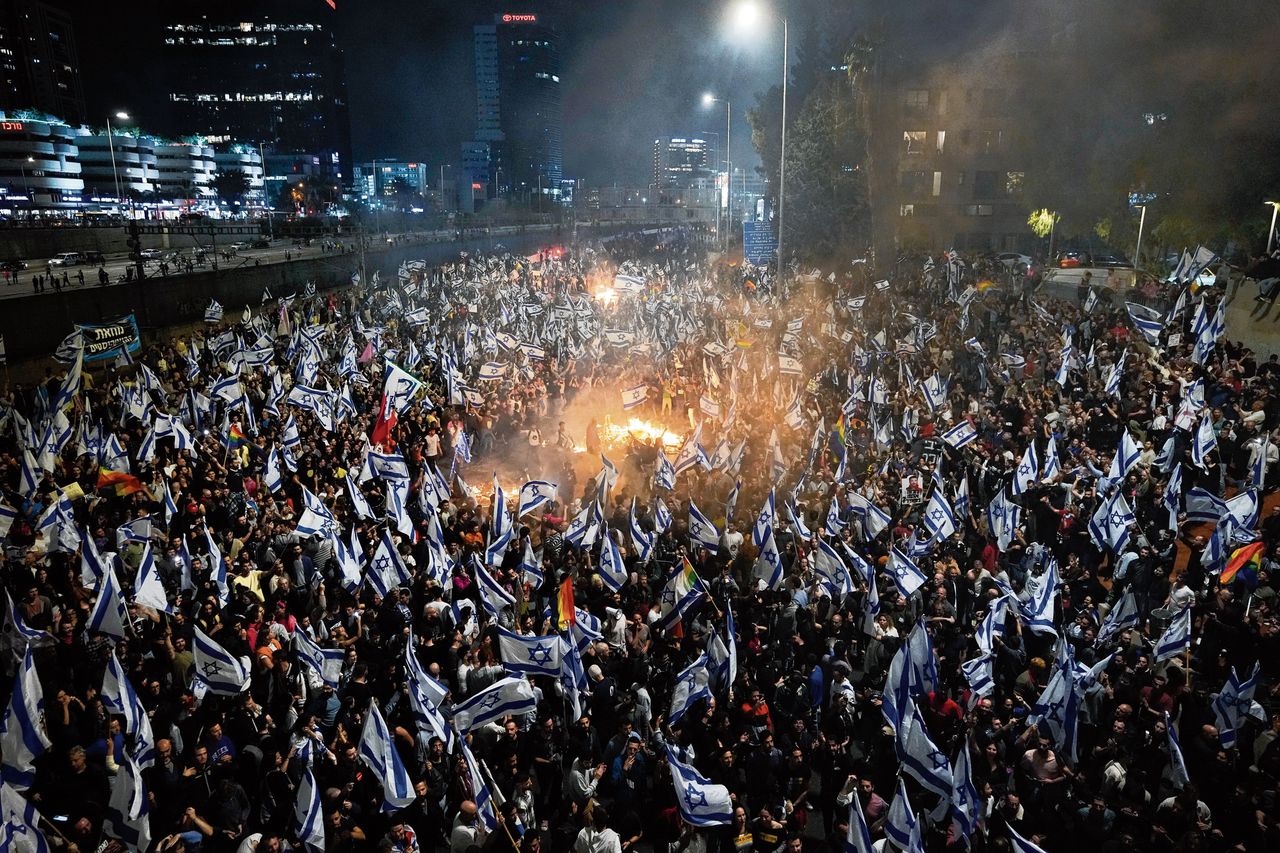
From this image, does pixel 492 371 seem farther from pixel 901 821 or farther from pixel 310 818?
pixel 901 821

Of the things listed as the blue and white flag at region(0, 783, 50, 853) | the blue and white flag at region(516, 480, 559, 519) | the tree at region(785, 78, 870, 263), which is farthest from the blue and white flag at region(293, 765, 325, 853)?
the tree at region(785, 78, 870, 263)

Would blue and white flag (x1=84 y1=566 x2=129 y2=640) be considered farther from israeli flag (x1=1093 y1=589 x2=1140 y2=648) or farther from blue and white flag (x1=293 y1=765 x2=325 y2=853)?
israeli flag (x1=1093 y1=589 x2=1140 y2=648)

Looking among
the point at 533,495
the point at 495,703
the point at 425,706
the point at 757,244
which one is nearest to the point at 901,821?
the point at 495,703

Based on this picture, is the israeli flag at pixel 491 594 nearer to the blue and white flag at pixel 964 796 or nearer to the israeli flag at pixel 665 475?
the israeli flag at pixel 665 475

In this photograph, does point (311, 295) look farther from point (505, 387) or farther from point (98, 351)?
point (505, 387)

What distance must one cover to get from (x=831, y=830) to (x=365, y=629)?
17.3 ft

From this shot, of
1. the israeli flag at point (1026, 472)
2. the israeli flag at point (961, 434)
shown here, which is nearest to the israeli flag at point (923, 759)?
the israeli flag at point (1026, 472)

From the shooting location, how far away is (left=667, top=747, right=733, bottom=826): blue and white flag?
6.62 meters

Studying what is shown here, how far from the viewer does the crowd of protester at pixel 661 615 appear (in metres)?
7.02

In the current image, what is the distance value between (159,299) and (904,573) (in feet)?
97.1

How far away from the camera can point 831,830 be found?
7.77m

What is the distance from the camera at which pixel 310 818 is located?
630 centimetres

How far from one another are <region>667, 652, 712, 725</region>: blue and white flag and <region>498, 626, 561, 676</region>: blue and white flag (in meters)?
1.14

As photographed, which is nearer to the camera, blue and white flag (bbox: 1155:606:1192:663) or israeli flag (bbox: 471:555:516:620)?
blue and white flag (bbox: 1155:606:1192:663)
